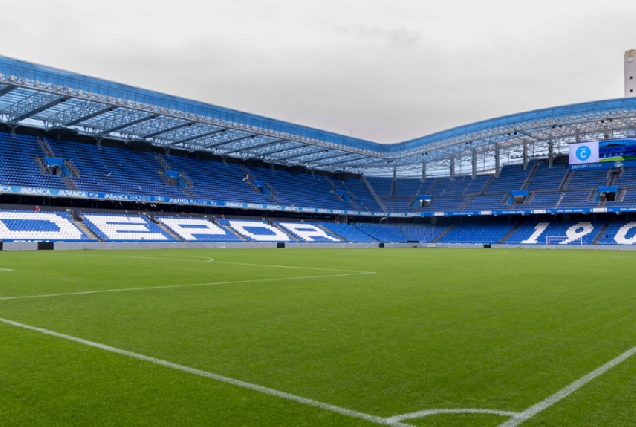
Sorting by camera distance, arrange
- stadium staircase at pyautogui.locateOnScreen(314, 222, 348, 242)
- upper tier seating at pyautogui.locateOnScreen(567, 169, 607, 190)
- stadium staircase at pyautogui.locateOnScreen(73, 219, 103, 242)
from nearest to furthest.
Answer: stadium staircase at pyautogui.locateOnScreen(73, 219, 103, 242), upper tier seating at pyautogui.locateOnScreen(567, 169, 607, 190), stadium staircase at pyautogui.locateOnScreen(314, 222, 348, 242)

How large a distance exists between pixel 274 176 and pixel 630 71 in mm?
55986

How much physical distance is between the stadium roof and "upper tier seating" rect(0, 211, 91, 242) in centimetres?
888

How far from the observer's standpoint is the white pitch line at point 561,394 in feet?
13.4

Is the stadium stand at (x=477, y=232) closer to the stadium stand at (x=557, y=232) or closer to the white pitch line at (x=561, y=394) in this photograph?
the stadium stand at (x=557, y=232)

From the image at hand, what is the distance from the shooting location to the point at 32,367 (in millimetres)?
5383

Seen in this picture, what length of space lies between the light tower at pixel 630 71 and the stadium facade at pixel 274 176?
57.5 feet

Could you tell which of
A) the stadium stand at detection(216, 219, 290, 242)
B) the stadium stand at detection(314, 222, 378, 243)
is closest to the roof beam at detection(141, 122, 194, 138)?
the stadium stand at detection(216, 219, 290, 242)

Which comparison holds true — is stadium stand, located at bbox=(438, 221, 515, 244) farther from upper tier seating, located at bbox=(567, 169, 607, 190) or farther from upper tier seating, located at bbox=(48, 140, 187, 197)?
upper tier seating, located at bbox=(48, 140, 187, 197)

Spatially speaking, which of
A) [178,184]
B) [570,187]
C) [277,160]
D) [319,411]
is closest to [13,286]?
[319,411]

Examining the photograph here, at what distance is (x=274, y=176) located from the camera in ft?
231

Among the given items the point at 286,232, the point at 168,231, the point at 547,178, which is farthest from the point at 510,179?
the point at 168,231

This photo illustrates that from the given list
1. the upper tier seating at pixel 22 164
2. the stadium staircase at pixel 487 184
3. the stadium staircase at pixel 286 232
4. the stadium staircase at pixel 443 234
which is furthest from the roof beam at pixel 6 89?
the stadium staircase at pixel 487 184

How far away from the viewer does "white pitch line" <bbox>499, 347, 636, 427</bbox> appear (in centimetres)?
407

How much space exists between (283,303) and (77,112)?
134ft
